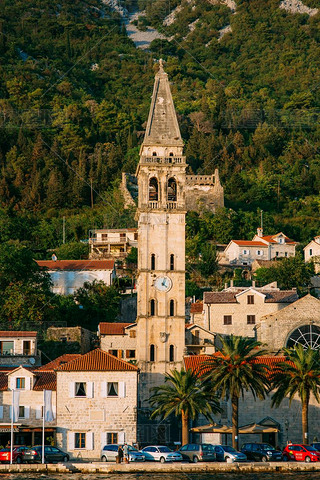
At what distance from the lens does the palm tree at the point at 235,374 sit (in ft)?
231

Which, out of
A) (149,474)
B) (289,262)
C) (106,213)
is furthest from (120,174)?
(149,474)

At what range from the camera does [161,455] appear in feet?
210

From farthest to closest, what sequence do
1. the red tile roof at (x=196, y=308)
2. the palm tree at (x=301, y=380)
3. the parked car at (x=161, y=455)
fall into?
the red tile roof at (x=196, y=308) → the palm tree at (x=301, y=380) → the parked car at (x=161, y=455)

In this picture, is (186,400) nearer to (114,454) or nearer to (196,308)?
(114,454)

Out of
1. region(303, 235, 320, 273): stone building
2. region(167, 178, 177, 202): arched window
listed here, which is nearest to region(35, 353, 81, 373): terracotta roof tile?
region(167, 178, 177, 202): arched window

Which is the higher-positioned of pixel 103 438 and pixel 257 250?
pixel 257 250

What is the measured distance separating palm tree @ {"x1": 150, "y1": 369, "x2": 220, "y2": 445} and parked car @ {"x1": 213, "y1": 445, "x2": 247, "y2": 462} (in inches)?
194

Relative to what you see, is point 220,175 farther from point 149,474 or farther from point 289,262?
point 149,474

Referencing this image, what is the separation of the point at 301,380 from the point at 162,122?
26.2 metres

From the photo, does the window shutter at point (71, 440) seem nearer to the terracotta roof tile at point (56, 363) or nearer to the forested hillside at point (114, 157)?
the terracotta roof tile at point (56, 363)

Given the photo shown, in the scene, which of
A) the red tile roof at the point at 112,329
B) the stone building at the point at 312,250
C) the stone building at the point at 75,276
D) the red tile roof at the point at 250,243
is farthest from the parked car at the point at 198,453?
the stone building at the point at 312,250

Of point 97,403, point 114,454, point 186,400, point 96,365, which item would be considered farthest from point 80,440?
point 186,400

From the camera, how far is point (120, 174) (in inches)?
6019

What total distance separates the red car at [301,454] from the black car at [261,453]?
1.78 feet
